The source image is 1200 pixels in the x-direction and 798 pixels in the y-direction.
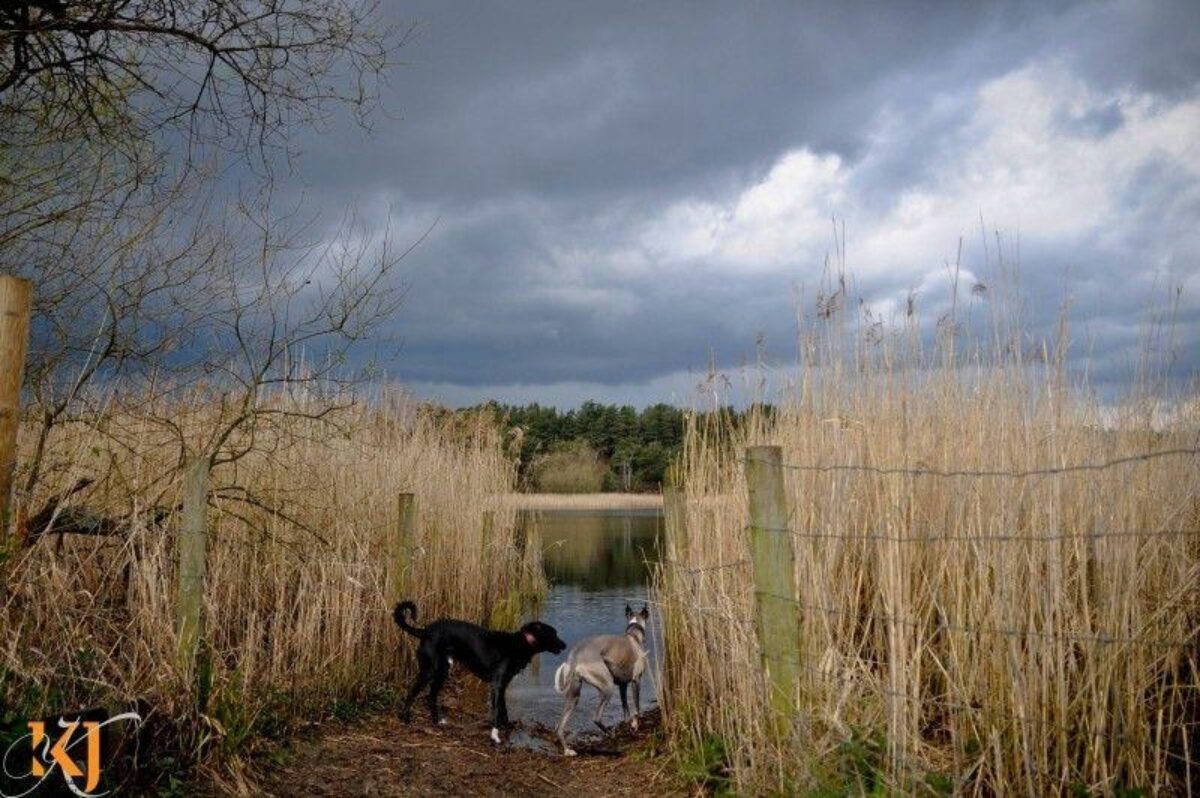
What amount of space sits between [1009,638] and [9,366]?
446 cm

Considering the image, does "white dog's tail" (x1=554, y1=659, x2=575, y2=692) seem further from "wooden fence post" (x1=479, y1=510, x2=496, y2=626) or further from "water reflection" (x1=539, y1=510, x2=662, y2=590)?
"wooden fence post" (x1=479, y1=510, x2=496, y2=626)

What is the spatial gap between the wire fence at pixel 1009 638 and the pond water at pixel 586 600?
937 mm

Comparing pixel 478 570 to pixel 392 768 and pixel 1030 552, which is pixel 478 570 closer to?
pixel 392 768

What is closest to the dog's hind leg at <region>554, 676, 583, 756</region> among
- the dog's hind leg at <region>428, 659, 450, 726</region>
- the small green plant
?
the dog's hind leg at <region>428, 659, 450, 726</region>

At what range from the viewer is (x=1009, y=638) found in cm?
334

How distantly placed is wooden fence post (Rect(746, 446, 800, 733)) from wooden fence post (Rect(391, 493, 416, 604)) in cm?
425

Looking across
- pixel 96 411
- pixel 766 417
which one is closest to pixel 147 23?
pixel 96 411

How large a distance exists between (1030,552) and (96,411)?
17.4 ft

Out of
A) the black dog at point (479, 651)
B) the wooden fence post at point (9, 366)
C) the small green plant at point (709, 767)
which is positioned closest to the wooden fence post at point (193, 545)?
the wooden fence post at point (9, 366)

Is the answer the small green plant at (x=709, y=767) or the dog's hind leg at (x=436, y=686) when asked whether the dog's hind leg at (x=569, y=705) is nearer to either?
the dog's hind leg at (x=436, y=686)

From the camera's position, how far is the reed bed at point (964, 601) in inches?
129

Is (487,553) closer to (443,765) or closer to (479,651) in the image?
(479,651)

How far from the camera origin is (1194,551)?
169 inches

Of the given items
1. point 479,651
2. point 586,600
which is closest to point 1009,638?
point 479,651
